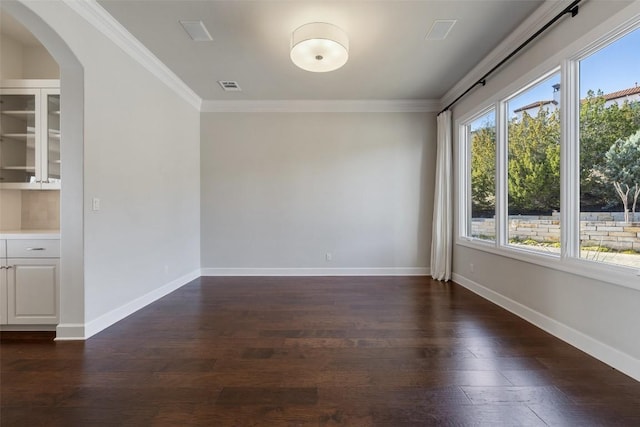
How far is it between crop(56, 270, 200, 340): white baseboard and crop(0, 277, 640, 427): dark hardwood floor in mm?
87

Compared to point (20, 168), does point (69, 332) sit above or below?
below

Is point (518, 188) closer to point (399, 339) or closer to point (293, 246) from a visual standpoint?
point (399, 339)

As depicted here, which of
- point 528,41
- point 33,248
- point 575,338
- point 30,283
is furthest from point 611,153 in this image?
point 30,283

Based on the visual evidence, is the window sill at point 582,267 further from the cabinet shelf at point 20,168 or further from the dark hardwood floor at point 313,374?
the cabinet shelf at point 20,168

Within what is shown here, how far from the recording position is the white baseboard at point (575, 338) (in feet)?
6.86

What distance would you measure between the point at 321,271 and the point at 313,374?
324cm

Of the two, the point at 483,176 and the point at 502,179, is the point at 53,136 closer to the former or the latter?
the point at 502,179

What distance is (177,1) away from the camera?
2.71 meters

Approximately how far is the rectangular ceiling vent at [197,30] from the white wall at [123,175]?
→ 78 centimetres

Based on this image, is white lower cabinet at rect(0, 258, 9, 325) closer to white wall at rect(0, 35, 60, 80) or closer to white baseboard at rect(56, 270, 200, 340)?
white baseboard at rect(56, 270, 200, 340)

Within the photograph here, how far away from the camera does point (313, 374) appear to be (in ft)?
6.97

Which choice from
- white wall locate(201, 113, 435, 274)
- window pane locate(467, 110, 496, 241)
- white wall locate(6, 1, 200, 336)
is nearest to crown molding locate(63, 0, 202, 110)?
white wall locate(6, 1, 200, 336)

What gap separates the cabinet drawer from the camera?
275 centimetres

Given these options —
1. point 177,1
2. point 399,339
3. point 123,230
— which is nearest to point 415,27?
point 177,1
